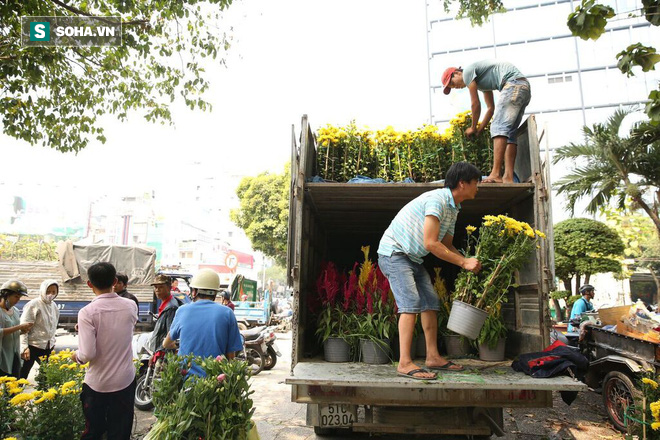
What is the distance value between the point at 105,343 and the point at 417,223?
258cm

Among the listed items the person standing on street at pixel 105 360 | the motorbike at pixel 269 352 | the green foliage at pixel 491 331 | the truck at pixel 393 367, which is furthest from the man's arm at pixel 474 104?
the motorbike at pixel 269 352

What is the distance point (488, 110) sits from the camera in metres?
4.70

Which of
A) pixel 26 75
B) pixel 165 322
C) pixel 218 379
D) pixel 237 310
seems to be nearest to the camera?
pixel 218 379

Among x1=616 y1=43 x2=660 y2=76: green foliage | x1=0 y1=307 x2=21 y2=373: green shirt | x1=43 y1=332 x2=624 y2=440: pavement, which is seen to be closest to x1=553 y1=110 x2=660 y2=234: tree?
x1=43 y1=332 x2=624 y2=440: pavement

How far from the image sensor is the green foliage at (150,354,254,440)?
8.67 feet

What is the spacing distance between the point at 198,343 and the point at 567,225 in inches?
539

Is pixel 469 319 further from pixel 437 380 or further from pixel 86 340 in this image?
pixel 86 340

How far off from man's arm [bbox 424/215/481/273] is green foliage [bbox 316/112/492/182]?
4.37 feet

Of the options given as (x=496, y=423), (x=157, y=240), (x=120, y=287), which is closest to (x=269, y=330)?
(x=120, y=287)

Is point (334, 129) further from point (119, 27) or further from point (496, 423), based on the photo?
point (119, 27)

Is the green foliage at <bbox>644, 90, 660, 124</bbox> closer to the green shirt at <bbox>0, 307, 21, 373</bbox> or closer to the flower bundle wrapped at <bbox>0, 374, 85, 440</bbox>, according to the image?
the flower bundle wrapped at <bbox>0, 374, 85, 440</bbox>

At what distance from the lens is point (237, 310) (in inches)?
618

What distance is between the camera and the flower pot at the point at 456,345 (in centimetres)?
404

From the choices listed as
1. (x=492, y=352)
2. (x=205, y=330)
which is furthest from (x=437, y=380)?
(x=205, y=330)
